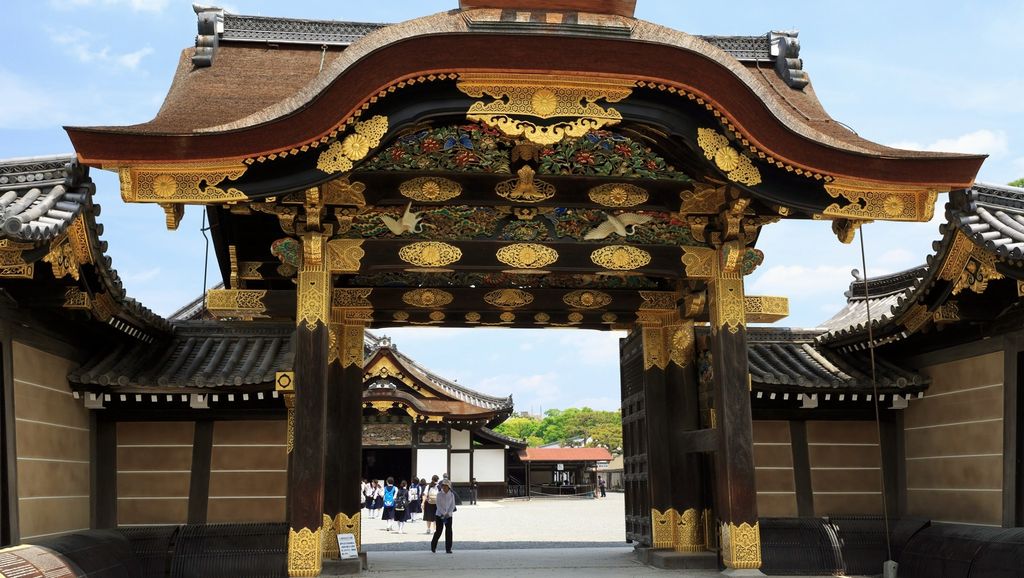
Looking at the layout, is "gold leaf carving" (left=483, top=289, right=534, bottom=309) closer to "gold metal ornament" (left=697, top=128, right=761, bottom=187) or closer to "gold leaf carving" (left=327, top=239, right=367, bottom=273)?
"gold leaf carving" (left=327, top=239, right=367, bottom=273)

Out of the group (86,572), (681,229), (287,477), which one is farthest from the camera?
(287,477)

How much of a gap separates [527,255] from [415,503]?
19.3m

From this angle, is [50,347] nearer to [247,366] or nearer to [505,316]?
[247,366]

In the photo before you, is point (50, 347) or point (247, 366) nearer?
point (50, 347)

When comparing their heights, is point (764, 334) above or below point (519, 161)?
below

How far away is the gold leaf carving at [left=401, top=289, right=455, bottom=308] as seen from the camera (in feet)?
35.2

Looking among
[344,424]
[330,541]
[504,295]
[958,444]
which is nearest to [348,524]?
[330,541]

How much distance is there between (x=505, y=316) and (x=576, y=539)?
703cm

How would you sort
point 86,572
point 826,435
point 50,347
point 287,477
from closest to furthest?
1. point 86,572
2. point 50,347
3. point 287,477
4. point 826,435

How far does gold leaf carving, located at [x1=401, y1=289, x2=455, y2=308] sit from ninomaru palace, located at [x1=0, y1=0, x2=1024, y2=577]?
0.04 metres

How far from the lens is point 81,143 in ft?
22.6

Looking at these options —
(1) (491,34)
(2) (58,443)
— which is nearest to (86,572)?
(2) (58,443)

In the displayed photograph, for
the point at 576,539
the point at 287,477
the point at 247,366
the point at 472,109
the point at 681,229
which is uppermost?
the point at 472,109

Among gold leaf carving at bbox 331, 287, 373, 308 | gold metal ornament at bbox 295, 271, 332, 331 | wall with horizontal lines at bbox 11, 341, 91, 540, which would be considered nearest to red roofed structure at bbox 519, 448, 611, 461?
gold leaf carving at bbox 331, 287, 373, 308
